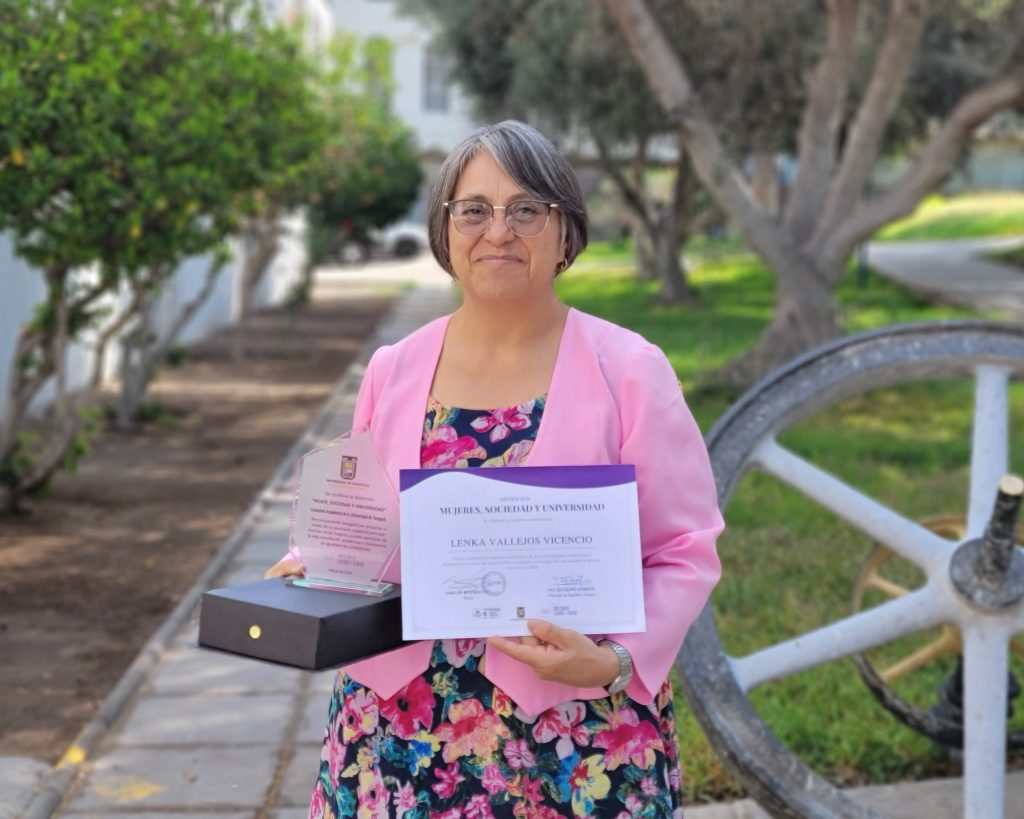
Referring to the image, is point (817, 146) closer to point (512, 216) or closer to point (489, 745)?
point (512, 216)

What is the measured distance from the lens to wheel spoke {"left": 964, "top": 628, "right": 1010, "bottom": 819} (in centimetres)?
340

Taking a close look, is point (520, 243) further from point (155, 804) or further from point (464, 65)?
point (464, 65)

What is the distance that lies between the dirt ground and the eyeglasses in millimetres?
3231

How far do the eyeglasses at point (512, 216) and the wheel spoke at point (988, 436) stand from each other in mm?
1553

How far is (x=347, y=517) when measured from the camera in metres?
2.39

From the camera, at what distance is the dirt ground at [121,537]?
19.1 feet

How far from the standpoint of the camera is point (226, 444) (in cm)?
1177

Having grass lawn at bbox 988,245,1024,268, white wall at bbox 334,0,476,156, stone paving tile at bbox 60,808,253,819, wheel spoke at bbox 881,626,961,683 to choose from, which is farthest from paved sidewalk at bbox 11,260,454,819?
white wall at bbox 334,0,476,156

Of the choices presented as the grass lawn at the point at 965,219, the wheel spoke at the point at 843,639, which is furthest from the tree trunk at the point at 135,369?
the grass lawn at the point at 965,219

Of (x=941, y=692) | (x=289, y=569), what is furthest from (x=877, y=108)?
(x=289, y=569)

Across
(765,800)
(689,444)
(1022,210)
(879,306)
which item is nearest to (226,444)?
(765,800)

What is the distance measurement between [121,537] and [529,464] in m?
6.36
